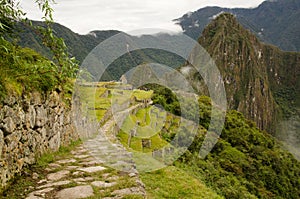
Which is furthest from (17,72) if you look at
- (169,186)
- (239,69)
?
(239,69)

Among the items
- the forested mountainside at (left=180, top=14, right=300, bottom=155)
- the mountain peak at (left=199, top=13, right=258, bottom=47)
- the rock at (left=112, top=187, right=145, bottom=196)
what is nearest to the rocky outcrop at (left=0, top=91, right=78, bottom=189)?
the rock at (left=112, top=187, right=145, bottom=196)

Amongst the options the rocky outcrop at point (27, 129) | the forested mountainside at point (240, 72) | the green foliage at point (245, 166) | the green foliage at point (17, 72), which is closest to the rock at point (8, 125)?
the rocky outcrop at point (27, 129)

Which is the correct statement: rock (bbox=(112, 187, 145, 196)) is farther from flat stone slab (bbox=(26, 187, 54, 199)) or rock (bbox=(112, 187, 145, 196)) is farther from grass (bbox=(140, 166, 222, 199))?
flat stone slab (bbox=(26, 187, 54, 199))

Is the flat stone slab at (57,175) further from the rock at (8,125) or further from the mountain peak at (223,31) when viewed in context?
the mountain peak at (223,31)

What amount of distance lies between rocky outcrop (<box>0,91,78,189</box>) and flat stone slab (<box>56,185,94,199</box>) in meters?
0.95

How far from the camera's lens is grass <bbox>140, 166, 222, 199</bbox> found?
6.42m

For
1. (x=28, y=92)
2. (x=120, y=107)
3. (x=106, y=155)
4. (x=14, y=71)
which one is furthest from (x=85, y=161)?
(x=120, y=107)

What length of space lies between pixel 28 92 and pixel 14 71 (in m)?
0.69

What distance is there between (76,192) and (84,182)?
0.56m

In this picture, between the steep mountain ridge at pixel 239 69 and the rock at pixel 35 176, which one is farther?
the steep mountain ridge at pixel 239 69

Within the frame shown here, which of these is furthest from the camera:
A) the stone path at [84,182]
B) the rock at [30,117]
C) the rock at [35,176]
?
the rock at [30,117]

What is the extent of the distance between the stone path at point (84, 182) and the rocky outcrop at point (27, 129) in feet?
1.60

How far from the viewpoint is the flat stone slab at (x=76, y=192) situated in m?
5.12

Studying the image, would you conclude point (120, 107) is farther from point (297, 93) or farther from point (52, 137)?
point (297, 93)
